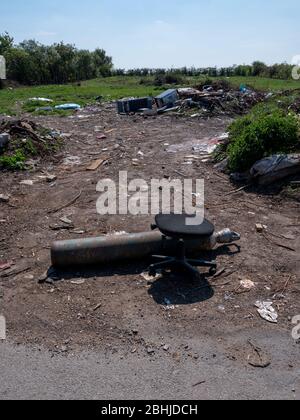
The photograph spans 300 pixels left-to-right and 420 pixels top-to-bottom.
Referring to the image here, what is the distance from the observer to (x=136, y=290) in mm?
3332

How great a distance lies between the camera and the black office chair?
128 inches

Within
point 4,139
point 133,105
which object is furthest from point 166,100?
point 4,139

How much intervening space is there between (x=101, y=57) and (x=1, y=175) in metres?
35.6

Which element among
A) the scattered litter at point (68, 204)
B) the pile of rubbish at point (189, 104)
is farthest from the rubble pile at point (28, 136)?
the pile of rubbish at point (189, 104)

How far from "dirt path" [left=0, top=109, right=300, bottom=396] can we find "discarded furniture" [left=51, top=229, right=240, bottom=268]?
11 centimetres

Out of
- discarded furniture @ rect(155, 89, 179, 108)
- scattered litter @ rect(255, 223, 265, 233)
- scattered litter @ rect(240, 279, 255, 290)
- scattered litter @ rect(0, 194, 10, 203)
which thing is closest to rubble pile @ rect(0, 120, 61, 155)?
scattered litter @ rect(0, 194, 10, 203)

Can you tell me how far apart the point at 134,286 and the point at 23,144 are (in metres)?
4.90

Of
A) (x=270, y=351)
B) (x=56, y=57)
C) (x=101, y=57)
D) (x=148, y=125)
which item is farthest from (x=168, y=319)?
(x=101, y=57)

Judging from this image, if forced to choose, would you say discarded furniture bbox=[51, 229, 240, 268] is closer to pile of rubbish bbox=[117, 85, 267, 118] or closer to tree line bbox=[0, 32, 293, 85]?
pile of rubbish bbox=[117, 85, 267, 118]

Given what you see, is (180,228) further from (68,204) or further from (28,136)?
(28,136)

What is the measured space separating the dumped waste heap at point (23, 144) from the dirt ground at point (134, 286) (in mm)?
731

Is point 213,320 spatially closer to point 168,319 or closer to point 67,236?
point 168,319
